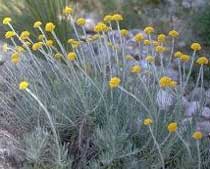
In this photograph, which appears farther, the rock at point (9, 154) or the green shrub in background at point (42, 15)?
the green shrub in background at point (42, 15)

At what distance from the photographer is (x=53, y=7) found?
14.1ft

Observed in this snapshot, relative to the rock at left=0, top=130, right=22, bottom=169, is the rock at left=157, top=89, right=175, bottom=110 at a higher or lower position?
higher

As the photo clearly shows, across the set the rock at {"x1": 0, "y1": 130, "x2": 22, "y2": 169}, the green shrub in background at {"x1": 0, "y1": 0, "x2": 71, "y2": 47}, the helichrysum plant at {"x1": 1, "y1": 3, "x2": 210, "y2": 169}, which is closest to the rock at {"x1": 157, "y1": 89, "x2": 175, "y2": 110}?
the helichrysum plant at {"x1": 1, "y1": 3, "x2": 210, "y2": 169}

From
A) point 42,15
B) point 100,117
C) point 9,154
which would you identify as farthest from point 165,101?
point 42,15

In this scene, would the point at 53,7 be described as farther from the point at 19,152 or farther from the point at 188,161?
the point at 188,161

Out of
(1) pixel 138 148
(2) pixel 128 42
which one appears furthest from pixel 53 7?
(1) pixel 138 148

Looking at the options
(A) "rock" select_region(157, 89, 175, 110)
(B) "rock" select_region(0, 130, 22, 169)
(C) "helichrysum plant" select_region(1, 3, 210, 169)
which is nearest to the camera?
(C) "helichrysum plant" select_region(1, 3, 210, 169)

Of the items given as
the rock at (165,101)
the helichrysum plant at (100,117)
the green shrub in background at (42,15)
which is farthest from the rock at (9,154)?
the green shrub in background at (42,15)

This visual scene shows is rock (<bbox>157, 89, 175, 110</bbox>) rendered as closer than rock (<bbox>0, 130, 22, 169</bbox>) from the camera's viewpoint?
No

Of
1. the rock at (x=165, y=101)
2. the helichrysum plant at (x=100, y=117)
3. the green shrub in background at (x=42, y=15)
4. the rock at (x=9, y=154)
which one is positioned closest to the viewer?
the helichrysum plant at (x=100, y=117)

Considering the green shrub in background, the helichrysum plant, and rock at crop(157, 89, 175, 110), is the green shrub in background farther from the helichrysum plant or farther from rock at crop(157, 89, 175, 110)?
rock at crop(157, 89, 175, 110)

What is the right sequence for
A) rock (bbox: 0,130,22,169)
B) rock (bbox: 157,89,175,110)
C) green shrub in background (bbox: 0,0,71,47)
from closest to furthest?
rock (bbox: 0,130,22,169)
rock (bbox: 157,89,175,110)
green shrub in background (bbox: 0,0,71,47)

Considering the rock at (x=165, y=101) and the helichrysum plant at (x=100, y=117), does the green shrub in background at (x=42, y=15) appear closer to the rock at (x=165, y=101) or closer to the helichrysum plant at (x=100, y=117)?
the helichrysum plant at (x=100, y=117)

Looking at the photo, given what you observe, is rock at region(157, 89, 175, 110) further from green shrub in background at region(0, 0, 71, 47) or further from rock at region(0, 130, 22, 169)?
green shrub in background at region(0, 0, 71, 47)
